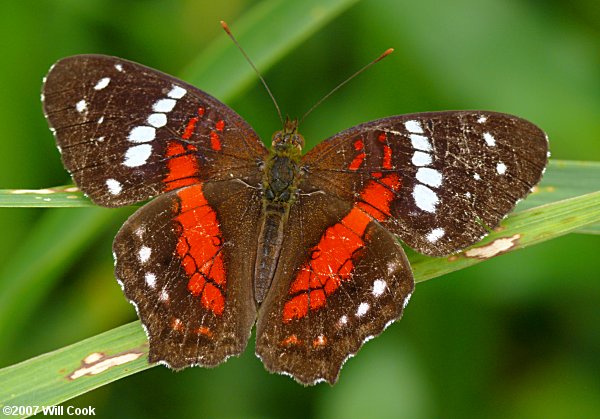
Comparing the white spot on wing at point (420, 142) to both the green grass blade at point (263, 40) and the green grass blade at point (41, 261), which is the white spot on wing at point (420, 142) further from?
the green grass blade at point (41, 261)

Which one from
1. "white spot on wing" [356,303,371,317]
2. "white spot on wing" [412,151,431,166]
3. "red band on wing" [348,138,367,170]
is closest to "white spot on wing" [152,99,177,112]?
"red band on wing" [348,138,367,170]

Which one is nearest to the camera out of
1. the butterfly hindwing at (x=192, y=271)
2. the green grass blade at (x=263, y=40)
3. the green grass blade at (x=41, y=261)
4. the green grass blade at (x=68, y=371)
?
the green grass blade at (x=68, y=371)

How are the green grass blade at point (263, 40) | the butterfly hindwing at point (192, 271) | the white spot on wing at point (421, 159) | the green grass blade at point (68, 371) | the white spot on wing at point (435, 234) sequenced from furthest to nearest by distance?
the green grass blade at point (263, 40) < the white spot on wing at point (421, 159) < the white spot on wing at point (435, 234) < the butterfly hindwing at point (192, 271) < the green grass blade at point (68, 371)

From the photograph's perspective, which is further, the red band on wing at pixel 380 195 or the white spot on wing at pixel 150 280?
the red band on wing at pixel 380 195

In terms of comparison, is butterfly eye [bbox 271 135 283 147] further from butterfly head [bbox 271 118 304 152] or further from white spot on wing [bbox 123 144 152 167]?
white spot on wing [bbox 123 144 152 167]

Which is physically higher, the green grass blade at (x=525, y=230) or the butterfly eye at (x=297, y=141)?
the butterfly eye at (x=297, y=141)

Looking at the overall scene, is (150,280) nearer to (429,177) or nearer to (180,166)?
(180,166)

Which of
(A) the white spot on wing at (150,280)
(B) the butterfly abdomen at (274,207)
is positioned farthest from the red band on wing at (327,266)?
(A) the white spot on wing at (150,280)
